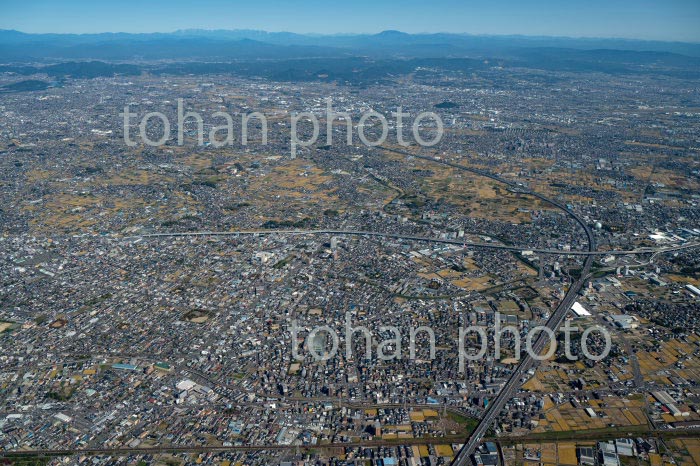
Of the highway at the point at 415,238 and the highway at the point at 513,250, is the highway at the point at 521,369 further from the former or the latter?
the highway at the point at 415,238

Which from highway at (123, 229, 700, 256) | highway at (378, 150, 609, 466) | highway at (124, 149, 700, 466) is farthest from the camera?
highway at (123, 229, 700, 256)

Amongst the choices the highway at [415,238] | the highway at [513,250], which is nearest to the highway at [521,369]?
the highway at [513,250]

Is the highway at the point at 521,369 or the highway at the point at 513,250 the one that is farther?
the highway at the point at 513,250

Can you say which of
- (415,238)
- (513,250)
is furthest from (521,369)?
(415,238)

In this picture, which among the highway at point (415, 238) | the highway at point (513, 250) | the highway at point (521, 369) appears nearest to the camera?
the highway at point (521, 369)

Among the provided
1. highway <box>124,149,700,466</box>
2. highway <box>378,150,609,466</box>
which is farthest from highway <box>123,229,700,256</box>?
highway <box>378,150,609,466</box>

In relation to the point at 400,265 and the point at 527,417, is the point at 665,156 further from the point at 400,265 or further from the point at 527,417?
the point at 527,417

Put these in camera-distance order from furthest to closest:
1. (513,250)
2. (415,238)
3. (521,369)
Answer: (415,238)
(513,250)
(521,369)

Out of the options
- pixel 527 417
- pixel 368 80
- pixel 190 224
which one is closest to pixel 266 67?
pixel 368 80

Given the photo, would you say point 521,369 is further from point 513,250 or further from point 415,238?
point 415,238

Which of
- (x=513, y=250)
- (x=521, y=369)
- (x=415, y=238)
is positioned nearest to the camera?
(x=521, y=369)

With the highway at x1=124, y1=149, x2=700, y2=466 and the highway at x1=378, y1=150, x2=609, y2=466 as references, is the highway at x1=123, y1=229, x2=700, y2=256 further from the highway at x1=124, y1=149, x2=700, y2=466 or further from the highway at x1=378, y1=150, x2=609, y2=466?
the highway at x1=378, y1=150, x2=609, y2=466

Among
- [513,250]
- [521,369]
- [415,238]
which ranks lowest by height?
[521,369]
